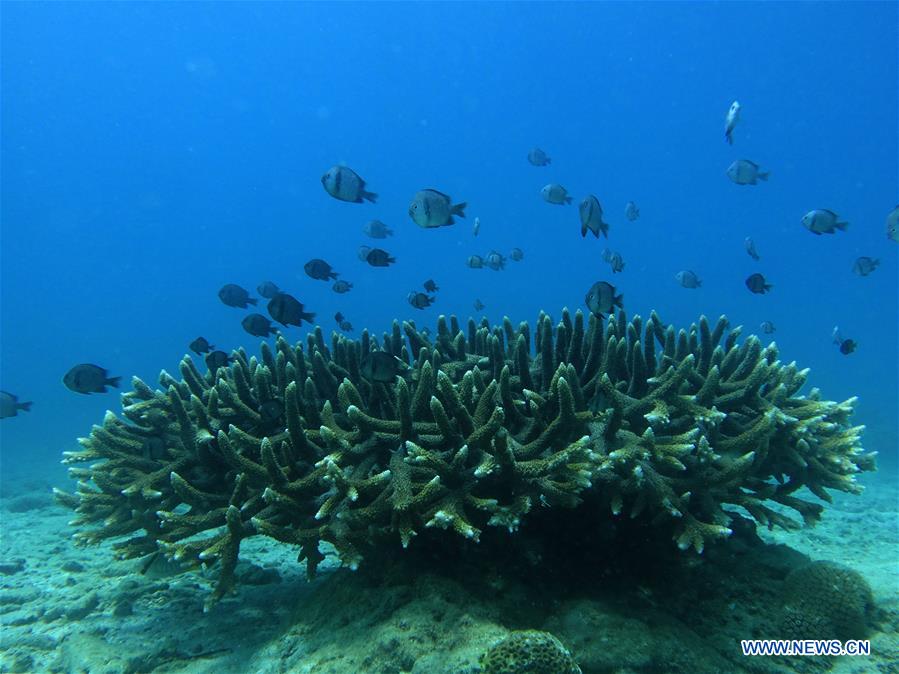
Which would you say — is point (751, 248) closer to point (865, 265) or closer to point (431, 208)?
point (865, 265)

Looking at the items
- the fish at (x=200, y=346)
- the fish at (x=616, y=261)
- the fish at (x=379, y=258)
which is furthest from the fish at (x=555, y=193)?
the fish at (x=200, y=346)

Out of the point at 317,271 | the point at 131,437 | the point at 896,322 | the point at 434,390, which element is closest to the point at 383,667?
the point at 434,390

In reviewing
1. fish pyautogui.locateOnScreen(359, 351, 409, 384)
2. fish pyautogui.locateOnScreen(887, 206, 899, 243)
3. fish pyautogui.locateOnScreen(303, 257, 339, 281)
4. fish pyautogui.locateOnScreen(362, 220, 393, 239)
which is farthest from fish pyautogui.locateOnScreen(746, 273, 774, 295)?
fish pyautogui.locateOnScreen(359, 351, 409, 384)

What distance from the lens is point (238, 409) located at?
4566mm

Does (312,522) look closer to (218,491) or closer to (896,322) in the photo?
(218,491)

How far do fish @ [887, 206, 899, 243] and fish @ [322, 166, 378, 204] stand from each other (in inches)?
258

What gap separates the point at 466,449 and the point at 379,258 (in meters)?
5.65

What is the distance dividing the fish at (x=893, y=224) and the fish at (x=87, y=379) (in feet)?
33.1

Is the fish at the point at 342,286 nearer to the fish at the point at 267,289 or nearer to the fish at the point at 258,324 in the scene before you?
the fish at the point at 267,289

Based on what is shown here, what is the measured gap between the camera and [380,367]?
4332mm

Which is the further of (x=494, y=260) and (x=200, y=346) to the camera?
(x=494, y=260)

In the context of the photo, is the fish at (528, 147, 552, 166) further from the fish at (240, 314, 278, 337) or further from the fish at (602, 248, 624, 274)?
the fish at (240, 314, 278, 337)

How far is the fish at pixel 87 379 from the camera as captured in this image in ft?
21.0

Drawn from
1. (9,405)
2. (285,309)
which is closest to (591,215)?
(285,309)
